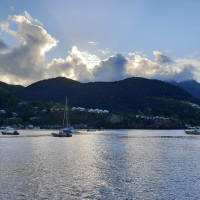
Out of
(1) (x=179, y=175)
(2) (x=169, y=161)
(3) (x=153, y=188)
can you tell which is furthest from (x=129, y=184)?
(2) (x=169, y=161)

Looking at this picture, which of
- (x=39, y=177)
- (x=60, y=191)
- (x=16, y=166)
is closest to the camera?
(x=60, y=191)

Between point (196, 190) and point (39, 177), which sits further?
point (39, 177)

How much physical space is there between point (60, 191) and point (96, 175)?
10.6 metres

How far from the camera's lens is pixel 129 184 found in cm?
3900

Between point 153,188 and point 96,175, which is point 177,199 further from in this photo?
point 96,175

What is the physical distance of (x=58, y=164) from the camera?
54469 millimetres

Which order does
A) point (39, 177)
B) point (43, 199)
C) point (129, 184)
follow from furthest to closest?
point (39, 177) < point (129, 184) < point (43, 199)

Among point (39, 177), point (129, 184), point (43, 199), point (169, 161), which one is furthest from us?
point (169, 161)

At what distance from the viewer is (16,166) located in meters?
51.2

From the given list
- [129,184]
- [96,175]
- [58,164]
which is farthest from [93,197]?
[58,164]

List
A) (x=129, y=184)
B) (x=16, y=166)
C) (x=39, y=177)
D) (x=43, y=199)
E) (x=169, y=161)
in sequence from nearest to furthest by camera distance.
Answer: (x=43, y=199), (x=129, y=184), (x=39, y=177), (x=16, y=166), (x=169, y=161)

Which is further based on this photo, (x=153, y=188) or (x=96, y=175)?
(x=96, y=175)

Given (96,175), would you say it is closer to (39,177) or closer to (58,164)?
(39,177)

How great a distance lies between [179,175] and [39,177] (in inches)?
828
